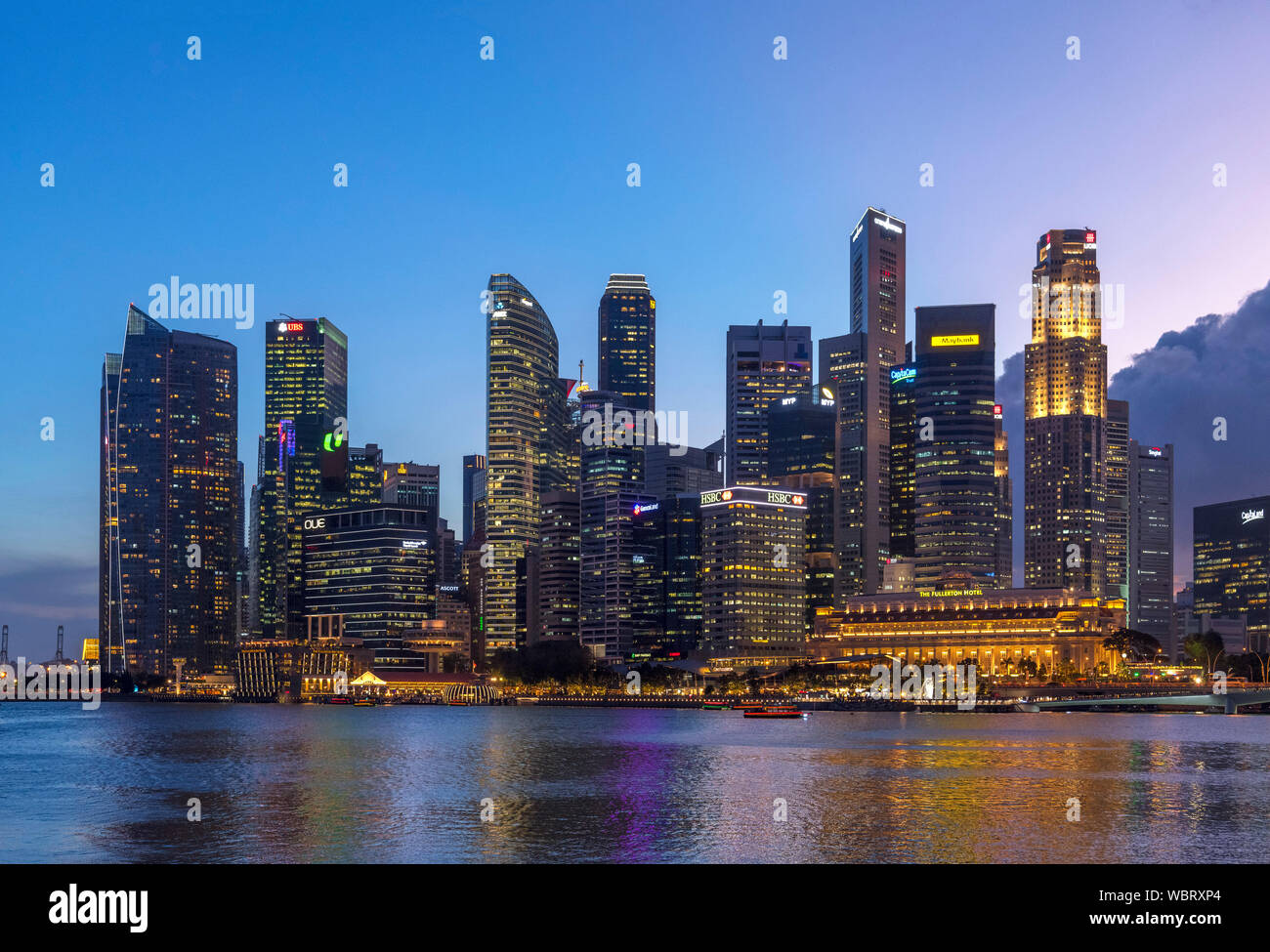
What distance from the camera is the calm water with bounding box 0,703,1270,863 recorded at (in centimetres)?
4653

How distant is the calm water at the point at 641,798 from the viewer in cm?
Result: 4653

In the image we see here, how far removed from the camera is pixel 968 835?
161ft

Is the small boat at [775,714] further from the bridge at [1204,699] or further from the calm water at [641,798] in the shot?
the calm water at [641,798]

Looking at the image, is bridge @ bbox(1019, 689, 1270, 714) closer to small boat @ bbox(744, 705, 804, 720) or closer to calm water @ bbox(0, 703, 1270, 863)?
calm water @ bbox(0, 703, 1270, 863)

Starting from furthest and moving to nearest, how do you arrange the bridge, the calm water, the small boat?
the small boat, the bridge, the calm water

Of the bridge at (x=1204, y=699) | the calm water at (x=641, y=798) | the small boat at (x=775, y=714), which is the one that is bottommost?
the small boat at (x=775, y=714)

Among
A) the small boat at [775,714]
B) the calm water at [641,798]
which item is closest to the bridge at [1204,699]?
the calm water at [641,798]

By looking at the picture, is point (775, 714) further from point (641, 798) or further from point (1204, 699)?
point (641, 798)

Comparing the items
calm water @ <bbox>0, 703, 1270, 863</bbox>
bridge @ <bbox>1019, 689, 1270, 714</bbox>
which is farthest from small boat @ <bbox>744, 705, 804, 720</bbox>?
calm water @ <bbox>0, 703, 1270, 863</bbox>
